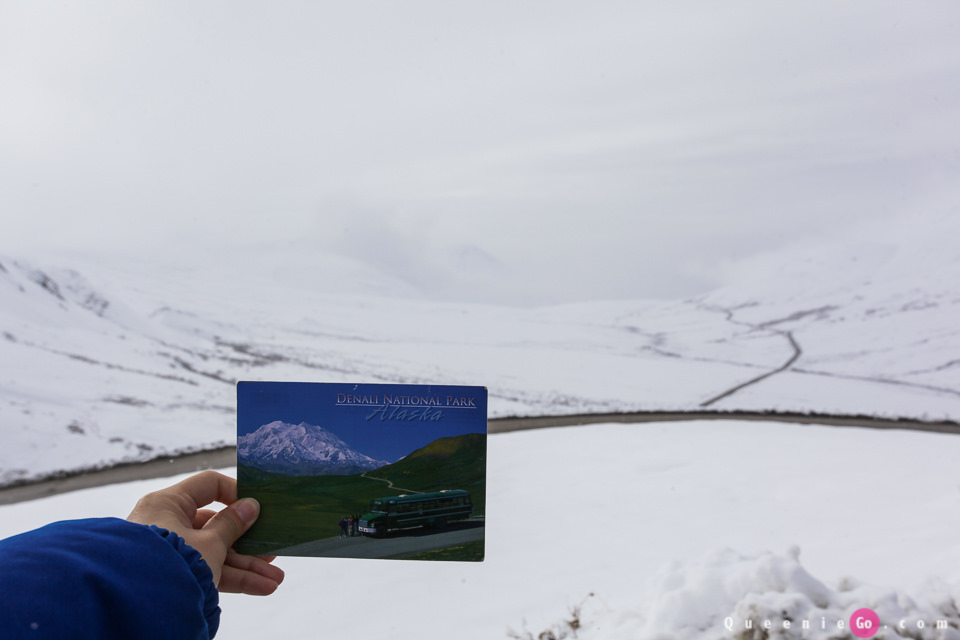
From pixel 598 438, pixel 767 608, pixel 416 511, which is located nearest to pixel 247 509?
pixel 416 511

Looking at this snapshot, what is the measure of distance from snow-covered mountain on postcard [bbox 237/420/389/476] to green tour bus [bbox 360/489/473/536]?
9 centimetres

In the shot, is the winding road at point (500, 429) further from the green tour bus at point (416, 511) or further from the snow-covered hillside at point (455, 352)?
the green tour bus at point (416, 511)

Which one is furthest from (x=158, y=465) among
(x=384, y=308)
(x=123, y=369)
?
(x=384, y=308)

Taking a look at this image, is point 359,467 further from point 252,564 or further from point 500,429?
point 500,429

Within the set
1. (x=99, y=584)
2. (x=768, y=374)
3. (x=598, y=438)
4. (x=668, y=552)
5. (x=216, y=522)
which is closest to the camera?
(x=99, y=584)

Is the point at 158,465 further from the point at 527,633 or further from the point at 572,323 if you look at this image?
the point at 572,323

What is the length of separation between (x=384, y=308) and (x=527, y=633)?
6783 millimetres

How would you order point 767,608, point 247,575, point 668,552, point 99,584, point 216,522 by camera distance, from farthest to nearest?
1. point 668,552
2. point 767,608
3. point 247,575
4. point 216,522
5. point 99,584

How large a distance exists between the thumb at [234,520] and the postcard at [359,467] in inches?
0.9

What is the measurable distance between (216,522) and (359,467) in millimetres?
281

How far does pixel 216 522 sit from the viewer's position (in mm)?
1098

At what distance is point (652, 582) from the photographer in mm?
2303

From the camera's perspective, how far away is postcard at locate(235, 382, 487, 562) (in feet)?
3.73

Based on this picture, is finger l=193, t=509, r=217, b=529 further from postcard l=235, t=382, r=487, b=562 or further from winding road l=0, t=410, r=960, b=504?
winding road l=0, t=410, r=960, b=504
